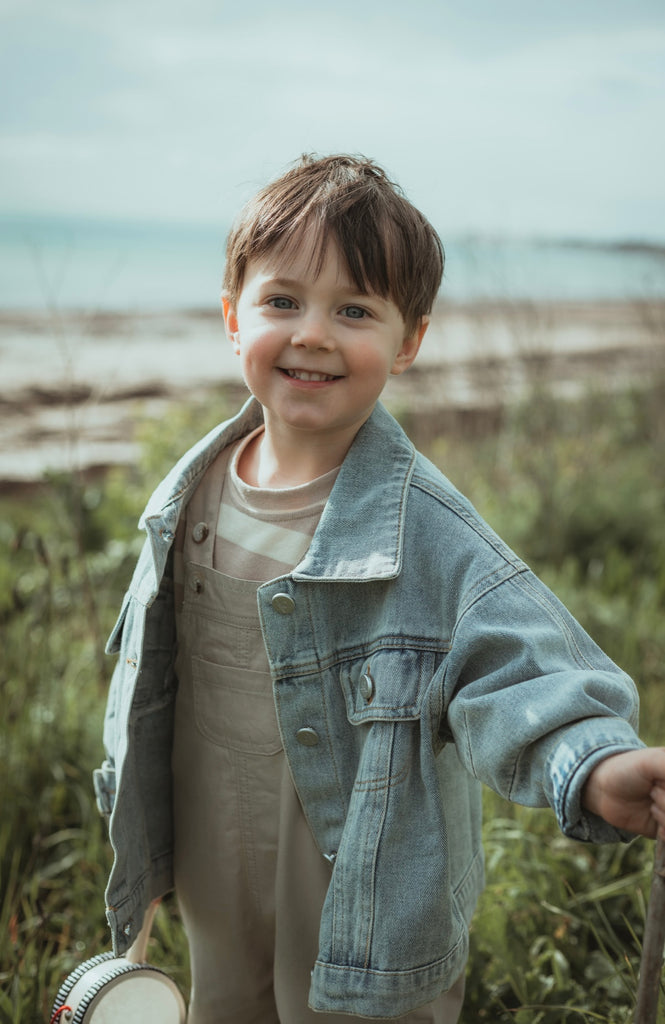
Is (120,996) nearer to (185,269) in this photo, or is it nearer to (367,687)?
(367,687)

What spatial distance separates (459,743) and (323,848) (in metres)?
0.30

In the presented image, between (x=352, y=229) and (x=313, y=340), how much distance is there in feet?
0.56

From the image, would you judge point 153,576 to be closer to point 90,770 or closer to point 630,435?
point 90,770

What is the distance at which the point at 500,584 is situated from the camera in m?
1.29

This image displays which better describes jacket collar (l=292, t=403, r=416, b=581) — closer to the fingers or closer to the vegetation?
the fingers

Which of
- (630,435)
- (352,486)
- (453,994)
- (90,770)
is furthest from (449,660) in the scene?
(630,435)

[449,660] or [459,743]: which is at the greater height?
[449,660]

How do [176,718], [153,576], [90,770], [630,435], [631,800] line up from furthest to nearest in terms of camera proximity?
[630,435], [90,770], [176,718], [153,576], [631,800]

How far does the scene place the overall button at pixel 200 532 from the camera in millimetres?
1548

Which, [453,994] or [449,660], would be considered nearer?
[449,660]

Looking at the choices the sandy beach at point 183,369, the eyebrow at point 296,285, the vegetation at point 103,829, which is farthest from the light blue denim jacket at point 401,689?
the sandy beach at point 183,369

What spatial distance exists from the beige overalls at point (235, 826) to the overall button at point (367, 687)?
0.18 metres

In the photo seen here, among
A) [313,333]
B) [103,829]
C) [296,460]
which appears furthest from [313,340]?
[103,829]

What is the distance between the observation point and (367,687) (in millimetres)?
1347
